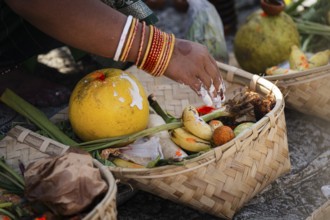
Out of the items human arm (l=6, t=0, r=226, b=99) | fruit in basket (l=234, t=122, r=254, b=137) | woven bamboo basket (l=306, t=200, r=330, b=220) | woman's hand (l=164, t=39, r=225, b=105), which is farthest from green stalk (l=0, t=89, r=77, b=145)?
woven bamboo basket (l=306, t=200, r=330, b=220)

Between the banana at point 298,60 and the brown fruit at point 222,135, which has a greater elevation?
the brown fruit at point 222,135

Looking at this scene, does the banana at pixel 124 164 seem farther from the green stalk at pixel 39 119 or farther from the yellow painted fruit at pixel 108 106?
the green stalk at pixel 39 119

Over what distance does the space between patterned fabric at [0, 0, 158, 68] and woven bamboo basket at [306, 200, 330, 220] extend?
1.28m

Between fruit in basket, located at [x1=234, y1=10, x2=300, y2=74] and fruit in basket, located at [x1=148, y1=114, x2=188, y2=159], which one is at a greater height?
fruit in basket, located at [x1=148, y1=114, x2=188, y2=159]

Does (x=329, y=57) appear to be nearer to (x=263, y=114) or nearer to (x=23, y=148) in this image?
(x=263, y=114)

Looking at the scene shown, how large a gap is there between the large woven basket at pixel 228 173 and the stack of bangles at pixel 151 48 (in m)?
0.43

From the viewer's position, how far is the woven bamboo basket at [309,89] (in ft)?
9.27

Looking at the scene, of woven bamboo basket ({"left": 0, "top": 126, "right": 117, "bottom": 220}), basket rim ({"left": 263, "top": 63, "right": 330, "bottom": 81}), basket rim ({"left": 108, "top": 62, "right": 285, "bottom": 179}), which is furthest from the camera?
basket rim ({"left": 263, "top": 63, "right": 330, "bottom": 81})

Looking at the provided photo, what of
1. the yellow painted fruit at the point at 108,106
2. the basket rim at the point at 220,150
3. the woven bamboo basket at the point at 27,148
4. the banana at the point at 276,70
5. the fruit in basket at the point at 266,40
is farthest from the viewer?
the fruit in basket at the point at 266,40

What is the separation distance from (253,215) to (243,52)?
1.26m

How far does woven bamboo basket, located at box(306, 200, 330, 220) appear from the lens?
7.35 ft

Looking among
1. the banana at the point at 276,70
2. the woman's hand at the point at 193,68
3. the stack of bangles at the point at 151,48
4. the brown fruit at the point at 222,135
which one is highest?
the stack of bangles at the point at 151,48

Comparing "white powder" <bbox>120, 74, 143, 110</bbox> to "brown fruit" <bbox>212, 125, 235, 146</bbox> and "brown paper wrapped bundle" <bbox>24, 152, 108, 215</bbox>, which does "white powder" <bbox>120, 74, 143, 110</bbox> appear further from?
"brown paper wrapped bundle" <bbox>24, 152, 108, 215</bbox>

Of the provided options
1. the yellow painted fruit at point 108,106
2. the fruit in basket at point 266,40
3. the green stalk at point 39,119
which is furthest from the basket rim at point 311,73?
the green stalk at point 39,119
